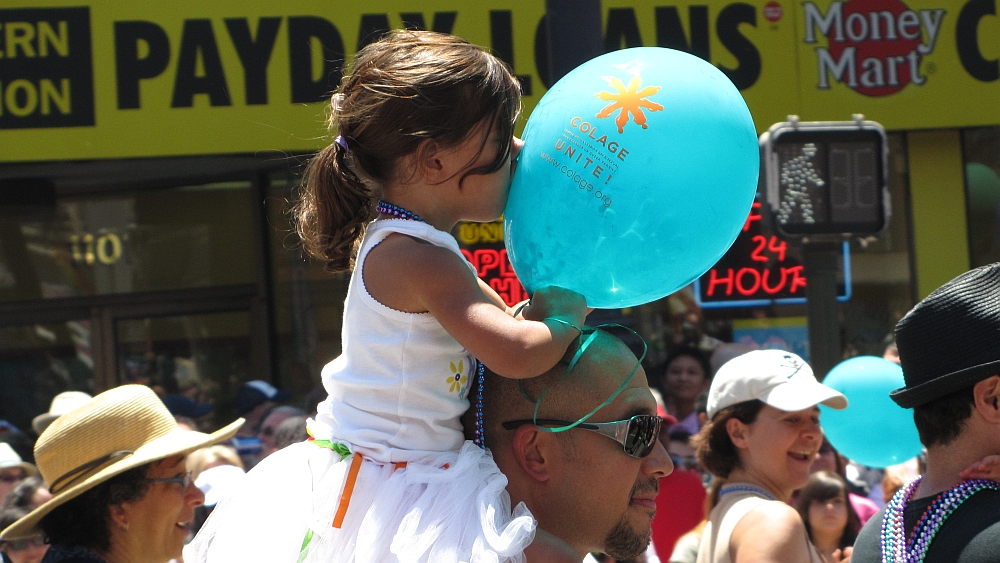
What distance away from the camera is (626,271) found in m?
2.10

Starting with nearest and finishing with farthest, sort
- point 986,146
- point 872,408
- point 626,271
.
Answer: point 626,271 → point 872,408 → point 986,146

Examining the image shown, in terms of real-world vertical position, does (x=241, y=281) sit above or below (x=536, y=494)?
below

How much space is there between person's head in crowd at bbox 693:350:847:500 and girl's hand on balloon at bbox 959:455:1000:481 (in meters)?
1.42

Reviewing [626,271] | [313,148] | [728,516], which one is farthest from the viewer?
[313,148]

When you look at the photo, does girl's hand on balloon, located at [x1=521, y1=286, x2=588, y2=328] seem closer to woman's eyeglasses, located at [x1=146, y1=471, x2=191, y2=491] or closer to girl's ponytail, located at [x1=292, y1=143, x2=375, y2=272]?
girl's ponytail, located at [x1=292, y1=143, x2=375, y2=272]

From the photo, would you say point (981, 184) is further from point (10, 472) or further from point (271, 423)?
point (10, 472)

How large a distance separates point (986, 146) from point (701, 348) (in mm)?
2800

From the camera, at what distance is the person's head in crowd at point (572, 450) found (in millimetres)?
2201

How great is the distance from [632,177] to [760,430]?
1992 mm

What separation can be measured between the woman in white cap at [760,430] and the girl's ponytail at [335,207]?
1.79 meters

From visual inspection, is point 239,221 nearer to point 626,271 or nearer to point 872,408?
point 872,408

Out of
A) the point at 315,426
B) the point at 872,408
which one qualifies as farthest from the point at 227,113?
the point at 315,426

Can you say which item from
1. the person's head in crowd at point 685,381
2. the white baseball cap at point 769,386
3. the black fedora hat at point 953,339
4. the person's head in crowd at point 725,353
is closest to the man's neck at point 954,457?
the black fedora hat at point 953,339

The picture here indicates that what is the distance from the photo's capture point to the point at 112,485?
322 cm
